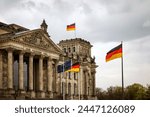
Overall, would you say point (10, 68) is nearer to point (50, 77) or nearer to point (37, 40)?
point (37, 40)

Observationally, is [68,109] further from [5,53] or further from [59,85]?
[59,85]

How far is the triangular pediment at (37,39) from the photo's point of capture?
56.8 meters

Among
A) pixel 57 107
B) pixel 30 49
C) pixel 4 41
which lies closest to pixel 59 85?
pixel 30 49

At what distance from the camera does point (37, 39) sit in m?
60.9

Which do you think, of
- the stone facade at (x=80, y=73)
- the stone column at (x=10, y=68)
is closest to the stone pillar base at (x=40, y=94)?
the stone column at (x=10, y=68)

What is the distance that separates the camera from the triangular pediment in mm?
56828

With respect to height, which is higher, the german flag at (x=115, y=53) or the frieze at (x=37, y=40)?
the frieze at (x=37, y=40)

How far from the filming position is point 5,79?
56188 millimetres

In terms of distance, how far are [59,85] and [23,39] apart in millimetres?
20314

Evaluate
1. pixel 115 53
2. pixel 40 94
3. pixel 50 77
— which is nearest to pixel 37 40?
pixel 50 77

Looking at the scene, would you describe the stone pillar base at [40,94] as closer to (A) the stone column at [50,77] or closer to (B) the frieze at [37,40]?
(A) the stone column at [50,77]

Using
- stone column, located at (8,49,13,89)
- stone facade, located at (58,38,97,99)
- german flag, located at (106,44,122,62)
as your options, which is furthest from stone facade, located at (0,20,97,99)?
german flag, located at (106,44,122,62)

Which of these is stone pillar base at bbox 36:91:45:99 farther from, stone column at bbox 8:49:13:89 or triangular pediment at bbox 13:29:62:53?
triangular pediment at bbox 13:29:62:53

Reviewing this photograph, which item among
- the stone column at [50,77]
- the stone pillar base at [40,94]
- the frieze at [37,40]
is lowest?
the stone pillar base at [40,94]
